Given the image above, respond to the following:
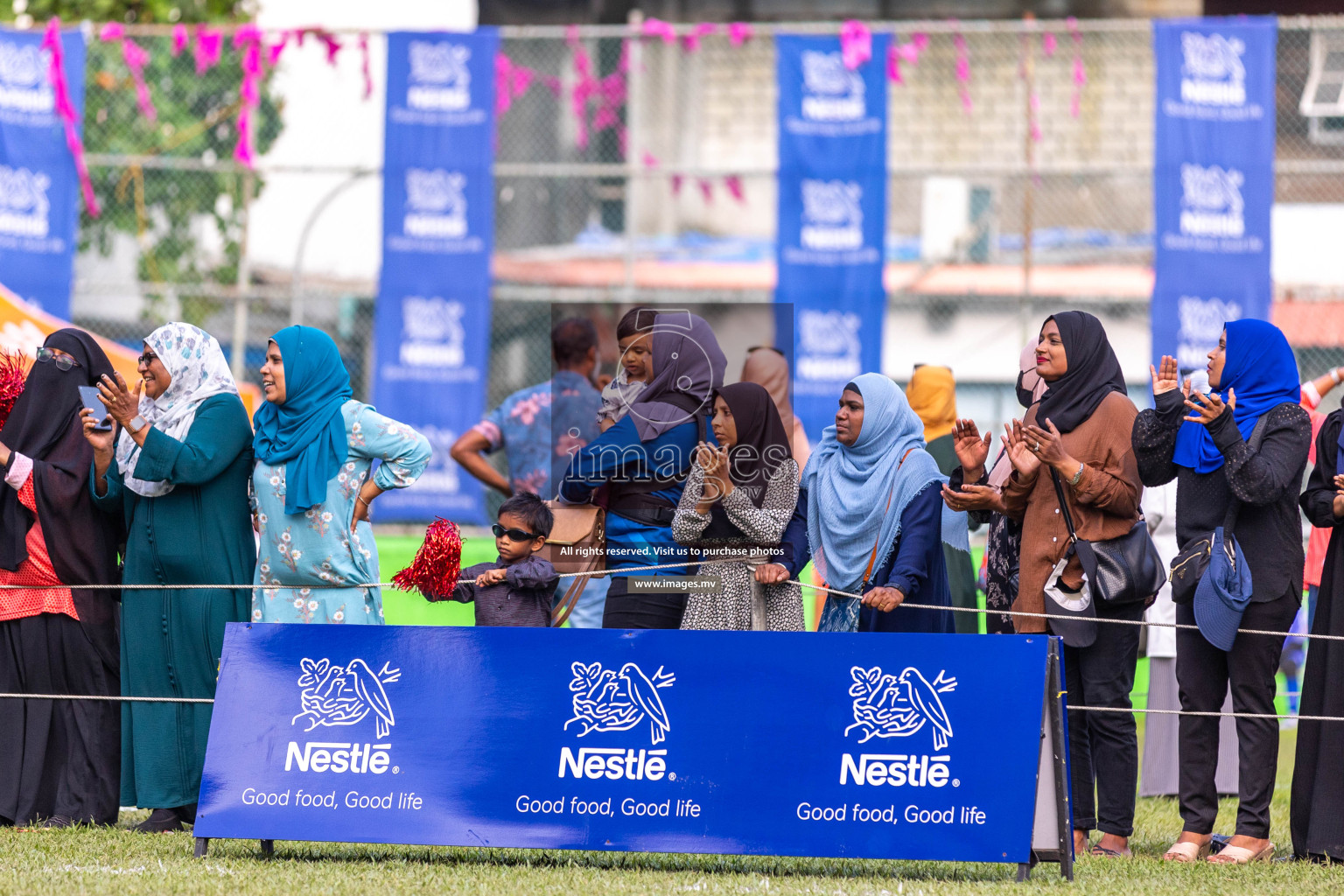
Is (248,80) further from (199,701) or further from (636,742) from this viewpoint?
(636,742)

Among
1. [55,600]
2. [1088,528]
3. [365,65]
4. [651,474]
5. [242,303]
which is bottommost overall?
[55,600]

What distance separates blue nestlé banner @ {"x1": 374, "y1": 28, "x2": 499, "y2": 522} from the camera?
12523 mm

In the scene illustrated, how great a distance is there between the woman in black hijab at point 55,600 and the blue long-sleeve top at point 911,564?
8.65ft

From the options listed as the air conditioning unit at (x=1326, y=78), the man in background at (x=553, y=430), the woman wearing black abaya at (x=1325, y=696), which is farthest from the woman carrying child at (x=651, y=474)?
the air conditioning unit at (x=1326, y=78)

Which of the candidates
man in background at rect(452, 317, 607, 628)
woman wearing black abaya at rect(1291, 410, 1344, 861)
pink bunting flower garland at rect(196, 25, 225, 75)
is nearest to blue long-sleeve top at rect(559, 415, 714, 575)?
man in background at rect(452, 317, 607, 628)

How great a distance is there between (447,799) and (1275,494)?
2.89 metres

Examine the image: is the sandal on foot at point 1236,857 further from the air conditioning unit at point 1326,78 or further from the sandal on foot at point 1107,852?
the air conditioning unit at point 1326,78

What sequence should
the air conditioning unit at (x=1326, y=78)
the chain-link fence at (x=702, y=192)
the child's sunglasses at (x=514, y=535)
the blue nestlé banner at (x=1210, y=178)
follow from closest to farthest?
the child's sunglasses at (x=514, y=535) → the blue nestlé banner at (x=1210, y=178) → the chain-link fence at (x=702, y=192) → the air conditioning unit at (x=1326, y=78)

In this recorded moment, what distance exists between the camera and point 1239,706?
5.80 metres

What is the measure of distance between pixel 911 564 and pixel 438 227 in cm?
769

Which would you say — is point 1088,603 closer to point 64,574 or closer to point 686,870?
point 686,870

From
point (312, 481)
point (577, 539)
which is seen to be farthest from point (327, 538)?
point (577, 539)

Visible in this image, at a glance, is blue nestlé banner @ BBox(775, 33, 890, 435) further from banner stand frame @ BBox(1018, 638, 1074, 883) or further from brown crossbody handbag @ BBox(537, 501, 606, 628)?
banner stand frame @ BBox(1018, 638, 1074, 883)

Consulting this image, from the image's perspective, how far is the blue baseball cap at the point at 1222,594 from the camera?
18.4 ft
